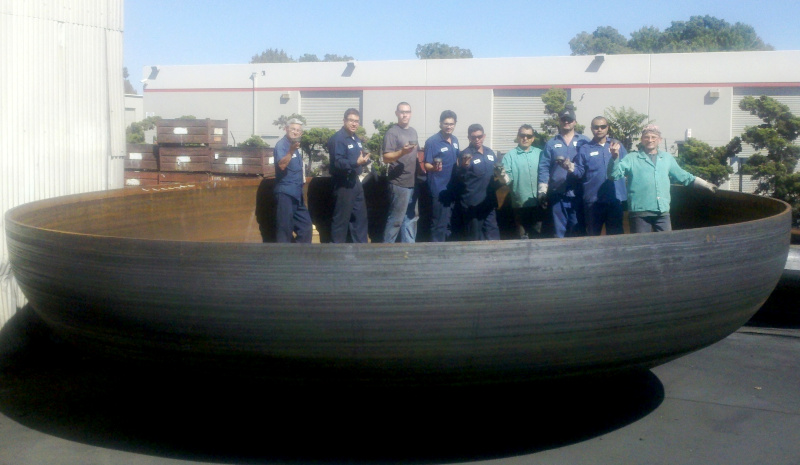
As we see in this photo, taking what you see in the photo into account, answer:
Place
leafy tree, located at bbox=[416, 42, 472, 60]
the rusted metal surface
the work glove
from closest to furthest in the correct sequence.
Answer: the rusted metal surface
the work glove
leafy tree, located at bbox=[416, 42, 472, 60]

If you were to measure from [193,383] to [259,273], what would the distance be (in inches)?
26.9

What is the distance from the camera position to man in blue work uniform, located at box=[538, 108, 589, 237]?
591 centimetres

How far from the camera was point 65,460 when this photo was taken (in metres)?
3.27

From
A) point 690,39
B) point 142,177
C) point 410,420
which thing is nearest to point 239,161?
point 142,177

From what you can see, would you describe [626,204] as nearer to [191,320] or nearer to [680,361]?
[680,361]

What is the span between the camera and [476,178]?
6.08 meters

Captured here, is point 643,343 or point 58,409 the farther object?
point 58,409

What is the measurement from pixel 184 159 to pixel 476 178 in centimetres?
757

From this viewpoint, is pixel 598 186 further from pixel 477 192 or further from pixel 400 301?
pixel 400 301

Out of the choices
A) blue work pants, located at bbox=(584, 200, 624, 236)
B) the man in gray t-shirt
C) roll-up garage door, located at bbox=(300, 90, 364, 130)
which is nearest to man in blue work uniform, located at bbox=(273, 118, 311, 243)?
the man in gray t-shirt

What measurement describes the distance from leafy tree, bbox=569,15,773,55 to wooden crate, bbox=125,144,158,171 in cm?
5396

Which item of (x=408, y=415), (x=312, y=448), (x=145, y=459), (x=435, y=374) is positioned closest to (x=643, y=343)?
(x=435, y=374)

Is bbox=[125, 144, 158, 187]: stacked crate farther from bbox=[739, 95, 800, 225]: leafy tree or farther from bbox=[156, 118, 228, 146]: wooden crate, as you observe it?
bbox=[739, 95, 800, 225]: leafy tree

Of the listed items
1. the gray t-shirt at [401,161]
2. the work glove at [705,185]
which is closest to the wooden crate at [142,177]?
the gray t-shirt at [401,161]
